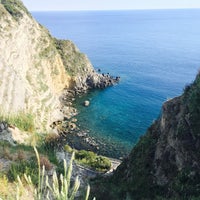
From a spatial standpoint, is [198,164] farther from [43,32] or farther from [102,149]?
[43,32]

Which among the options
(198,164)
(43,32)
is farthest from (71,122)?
(198,164)

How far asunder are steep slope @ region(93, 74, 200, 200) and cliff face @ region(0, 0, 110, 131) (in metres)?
31.5

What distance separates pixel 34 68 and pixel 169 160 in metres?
55.7

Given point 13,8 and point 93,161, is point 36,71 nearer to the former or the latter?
point 13,8

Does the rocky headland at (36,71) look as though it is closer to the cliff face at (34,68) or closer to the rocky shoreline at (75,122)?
the cliff face at (34,68)

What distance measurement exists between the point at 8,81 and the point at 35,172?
4368 centimetres

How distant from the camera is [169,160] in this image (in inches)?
958

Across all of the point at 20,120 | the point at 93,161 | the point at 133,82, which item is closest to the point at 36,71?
the point at 20,120

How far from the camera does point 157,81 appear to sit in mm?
97625

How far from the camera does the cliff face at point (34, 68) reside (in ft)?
197

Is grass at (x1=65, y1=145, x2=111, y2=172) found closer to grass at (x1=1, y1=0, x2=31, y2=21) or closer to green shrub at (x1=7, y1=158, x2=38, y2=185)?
green shrub at (x1=7, y1=158, x2=38, y2=185)

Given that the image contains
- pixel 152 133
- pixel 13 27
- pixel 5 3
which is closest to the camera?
pixel 152 133

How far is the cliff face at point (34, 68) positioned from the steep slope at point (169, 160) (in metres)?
31.5

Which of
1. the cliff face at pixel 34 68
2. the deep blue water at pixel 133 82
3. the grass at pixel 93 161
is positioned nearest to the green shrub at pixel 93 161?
the grass at pixel 93 161
